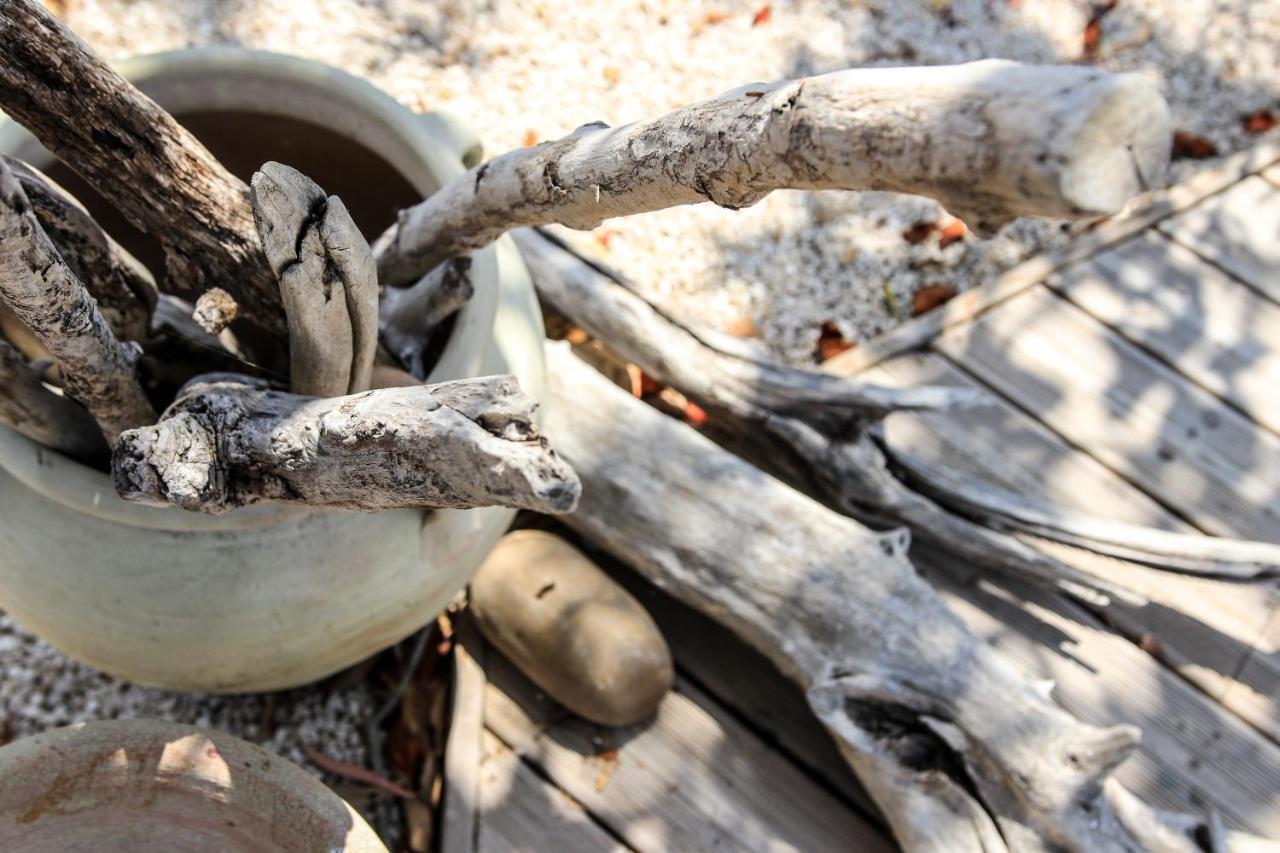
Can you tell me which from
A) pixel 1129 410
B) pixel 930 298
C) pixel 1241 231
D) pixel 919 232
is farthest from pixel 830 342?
pixel 1241 231

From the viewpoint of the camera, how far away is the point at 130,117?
42.1 inches

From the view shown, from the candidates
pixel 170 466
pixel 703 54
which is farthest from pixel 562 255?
pixel 170 466

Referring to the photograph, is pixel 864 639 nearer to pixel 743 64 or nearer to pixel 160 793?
pixel 160 793

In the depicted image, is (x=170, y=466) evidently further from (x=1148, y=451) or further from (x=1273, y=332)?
(x=1273, y=332)

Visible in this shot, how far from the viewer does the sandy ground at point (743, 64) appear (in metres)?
2.22

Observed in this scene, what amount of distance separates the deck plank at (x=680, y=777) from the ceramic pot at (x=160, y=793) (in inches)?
20.5

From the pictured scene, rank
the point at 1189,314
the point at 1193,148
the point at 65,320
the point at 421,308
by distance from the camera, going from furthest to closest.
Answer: the point at 1193,148, the point at 1189,314, the point at 421,308, the point at 65,320

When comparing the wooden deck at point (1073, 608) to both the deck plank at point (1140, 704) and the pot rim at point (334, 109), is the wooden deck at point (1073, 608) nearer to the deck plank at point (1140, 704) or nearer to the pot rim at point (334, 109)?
the deck plank at point (1140, 704)

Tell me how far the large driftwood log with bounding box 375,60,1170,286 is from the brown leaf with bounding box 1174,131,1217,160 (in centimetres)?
188

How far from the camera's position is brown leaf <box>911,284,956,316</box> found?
2184 millimetres

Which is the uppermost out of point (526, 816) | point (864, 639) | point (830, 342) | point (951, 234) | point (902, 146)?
point (902, 146)

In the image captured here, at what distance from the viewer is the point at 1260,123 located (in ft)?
8.08

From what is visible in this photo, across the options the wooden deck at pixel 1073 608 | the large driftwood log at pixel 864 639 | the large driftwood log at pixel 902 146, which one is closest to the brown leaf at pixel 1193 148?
the wooden deck at pixel 1073 608

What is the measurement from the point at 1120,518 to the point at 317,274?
4.90 feet
